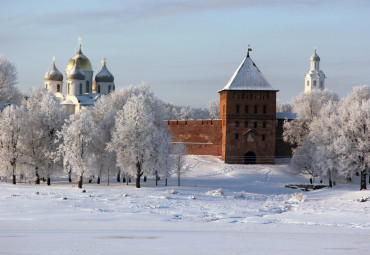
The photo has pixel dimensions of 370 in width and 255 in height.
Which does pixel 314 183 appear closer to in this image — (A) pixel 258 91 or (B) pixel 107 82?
(A) pixel 258 91

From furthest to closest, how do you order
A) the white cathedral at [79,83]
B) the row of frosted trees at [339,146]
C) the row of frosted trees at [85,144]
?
the white cathedral at [79,83]
the row of frosted trees at [339,146]
the row of frosted trees at [85,144]

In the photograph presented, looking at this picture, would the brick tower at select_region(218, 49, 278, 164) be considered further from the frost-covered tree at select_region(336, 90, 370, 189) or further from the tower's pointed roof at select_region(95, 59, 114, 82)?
the tower's pointed roof at select_region(95, 59, 114, 82)

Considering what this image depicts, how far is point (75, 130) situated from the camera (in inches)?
1448

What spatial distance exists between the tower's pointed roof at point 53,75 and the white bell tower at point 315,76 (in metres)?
46.5

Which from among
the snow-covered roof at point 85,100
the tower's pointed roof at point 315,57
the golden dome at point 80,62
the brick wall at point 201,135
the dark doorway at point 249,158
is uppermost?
the tower's pointed roof at point 315,57

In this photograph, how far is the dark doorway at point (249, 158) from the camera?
54.4 metres

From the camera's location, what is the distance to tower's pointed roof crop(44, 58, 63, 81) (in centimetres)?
→ 8100

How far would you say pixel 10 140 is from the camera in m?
38.8

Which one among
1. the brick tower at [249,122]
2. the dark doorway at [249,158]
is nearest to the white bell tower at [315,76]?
the brick tower at [249,122]

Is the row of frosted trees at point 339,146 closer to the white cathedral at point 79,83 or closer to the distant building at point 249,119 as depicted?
the distant building at point 249,119

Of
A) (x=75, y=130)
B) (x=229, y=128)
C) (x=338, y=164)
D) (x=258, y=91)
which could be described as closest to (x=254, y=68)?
(x=258, y=91)

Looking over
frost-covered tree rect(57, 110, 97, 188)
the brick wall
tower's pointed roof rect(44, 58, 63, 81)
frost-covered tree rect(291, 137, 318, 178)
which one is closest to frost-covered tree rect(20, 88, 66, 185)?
frost-covered tree rect(57, 110, 97, 188)

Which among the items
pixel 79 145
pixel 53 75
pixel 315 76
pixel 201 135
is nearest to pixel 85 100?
pixel 53 75

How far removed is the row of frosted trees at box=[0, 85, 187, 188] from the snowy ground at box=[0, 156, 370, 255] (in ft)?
6.67
